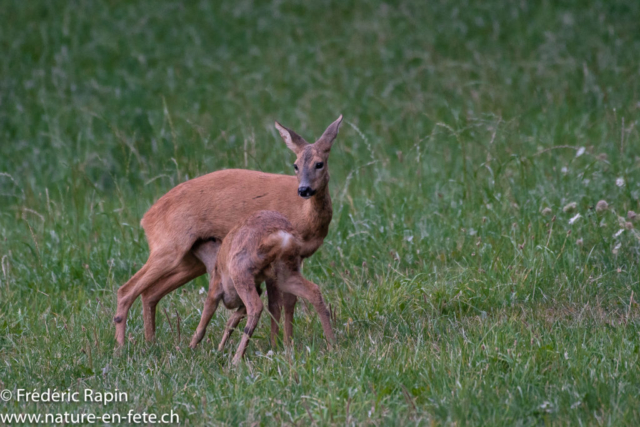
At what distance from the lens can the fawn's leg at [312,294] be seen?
4.79 m

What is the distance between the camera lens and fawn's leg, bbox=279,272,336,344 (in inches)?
189

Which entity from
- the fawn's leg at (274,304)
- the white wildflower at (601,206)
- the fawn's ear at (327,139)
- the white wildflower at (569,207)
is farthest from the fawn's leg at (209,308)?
the white wildflower at (601,206)

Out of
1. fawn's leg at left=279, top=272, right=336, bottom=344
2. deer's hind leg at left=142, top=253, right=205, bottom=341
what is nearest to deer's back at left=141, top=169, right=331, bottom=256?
deer's hind leg at left=142, top=253, right=205, bottom=341

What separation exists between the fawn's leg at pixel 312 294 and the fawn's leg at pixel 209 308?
0.44m

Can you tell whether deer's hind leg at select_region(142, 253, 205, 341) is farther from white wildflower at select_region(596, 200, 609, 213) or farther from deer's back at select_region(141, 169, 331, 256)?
white wildflower at select_region(596, 200, 609, 213)

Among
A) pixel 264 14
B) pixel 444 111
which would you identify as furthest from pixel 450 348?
pixel 264 14

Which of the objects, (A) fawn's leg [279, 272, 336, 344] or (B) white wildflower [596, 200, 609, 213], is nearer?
(A) fawn's leg [279, 272, 336, 344]

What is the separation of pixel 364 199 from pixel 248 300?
2708mm

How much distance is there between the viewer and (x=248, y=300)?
4758 millimetres

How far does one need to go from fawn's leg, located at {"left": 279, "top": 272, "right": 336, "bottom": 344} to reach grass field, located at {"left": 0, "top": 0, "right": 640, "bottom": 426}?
0.51ft

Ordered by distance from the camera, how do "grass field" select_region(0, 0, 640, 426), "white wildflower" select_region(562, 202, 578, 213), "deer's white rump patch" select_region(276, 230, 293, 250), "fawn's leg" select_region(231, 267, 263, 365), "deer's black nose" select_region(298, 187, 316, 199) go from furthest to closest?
1. "white wildflower" select_region(562, 202, 578, 213)
2. "deer's black nose" select_region(298, 187, 316, 199)
3. "deer's white rump patch" select_region(276, 230, 293, 250)
4. "fawn's leg" select_region(231, 267, 263, 365)
5. "grass field" select_region(0, 0, 640, 426)

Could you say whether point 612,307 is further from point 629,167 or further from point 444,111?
point 444,111

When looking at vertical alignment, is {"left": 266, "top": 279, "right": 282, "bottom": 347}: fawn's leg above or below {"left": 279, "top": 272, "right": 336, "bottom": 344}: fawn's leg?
below

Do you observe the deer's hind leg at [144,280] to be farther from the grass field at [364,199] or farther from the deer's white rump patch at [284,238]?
the deer's white rump patch at [284,238]
